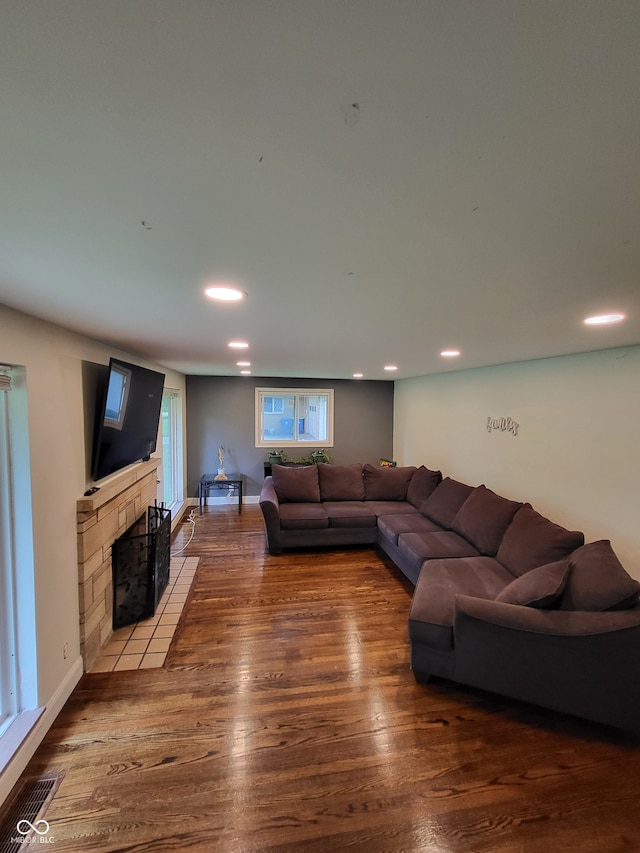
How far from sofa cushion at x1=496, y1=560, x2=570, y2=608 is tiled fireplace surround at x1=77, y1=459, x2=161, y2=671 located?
2.58 m

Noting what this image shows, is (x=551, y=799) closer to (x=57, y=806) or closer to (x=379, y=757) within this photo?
(x=379, y=757)

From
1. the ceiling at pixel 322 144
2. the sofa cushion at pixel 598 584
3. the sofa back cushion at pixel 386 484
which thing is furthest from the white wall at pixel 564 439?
the ceiling at pixel 322 144

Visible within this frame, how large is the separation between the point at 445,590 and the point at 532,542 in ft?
2.52

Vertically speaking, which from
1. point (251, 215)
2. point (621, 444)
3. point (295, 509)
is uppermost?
point (251, 215)

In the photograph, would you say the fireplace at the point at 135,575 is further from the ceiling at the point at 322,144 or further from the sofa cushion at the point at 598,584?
the sofa cushion at the point at 598,584

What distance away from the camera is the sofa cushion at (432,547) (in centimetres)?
312

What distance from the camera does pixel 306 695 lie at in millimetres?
2074

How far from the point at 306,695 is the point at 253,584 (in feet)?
4.60

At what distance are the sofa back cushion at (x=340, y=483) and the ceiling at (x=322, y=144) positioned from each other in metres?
3.71

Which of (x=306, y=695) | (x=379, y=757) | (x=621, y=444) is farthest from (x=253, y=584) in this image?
(x=621, y=444)

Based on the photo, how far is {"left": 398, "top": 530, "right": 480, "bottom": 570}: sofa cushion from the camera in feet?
10.3

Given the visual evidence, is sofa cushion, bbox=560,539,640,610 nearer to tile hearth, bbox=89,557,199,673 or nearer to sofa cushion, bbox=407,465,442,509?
sofa cushion, bbox=407,465,442,509

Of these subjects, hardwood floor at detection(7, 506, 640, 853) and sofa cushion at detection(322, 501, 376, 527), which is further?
sofa cushion at detection(322, 501, 376, 527)

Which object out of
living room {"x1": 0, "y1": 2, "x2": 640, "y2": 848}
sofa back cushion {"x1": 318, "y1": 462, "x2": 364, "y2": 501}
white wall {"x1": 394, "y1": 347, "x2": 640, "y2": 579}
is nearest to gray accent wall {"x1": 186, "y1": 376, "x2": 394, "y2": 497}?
sofa back cushion {"x1": 318, "y1": 462, "x2": 364, "y2": 501}
